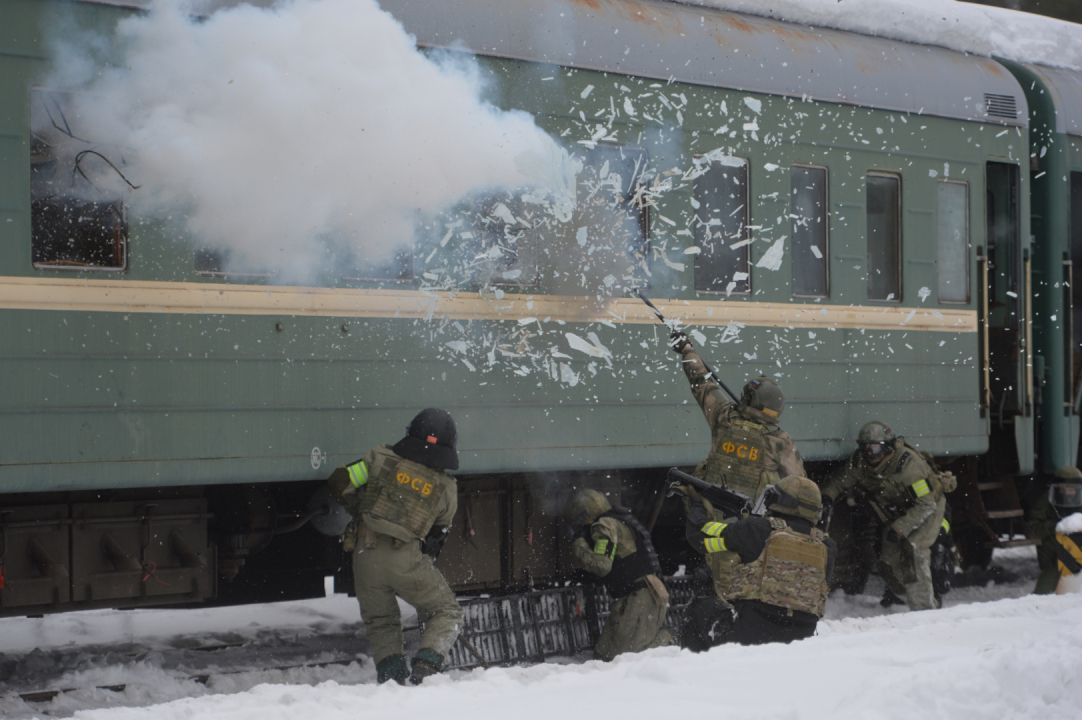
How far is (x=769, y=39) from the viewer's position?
643 centimetres

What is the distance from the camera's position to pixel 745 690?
4031 millimetres

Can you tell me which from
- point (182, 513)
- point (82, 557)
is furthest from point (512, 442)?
point (82, 557)

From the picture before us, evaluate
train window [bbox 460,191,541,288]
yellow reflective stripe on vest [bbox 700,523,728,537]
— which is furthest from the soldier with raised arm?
train window [bbox 460,191,541,288]

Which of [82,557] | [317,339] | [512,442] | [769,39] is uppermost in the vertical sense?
[769,39]

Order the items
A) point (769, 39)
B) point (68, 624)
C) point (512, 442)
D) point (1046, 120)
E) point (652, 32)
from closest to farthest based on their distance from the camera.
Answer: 1. point (512, 442)
2. point (652, 32)
3. point (769, 39)
4. point (68, 624)
5. point (1046, 120)

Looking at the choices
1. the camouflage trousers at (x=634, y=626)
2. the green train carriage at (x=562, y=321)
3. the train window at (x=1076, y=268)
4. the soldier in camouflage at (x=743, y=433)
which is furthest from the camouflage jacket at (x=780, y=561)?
the train window at (x=1076, y=268)

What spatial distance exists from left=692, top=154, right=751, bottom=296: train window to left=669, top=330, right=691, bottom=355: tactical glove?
30 centimetres

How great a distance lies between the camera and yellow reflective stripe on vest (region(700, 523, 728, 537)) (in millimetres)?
4977

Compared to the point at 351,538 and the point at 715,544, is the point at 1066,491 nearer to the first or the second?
the point at 715,544

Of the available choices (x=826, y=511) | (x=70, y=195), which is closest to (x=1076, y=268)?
(x=826, y=511)

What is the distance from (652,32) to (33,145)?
315 cm

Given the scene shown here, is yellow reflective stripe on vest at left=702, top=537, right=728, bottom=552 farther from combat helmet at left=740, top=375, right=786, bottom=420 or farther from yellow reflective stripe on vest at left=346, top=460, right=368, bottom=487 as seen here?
yellow reflective stripe on vest at left=346, top=460, right=368, bottom=487

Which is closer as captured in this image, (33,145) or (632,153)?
(33,145)

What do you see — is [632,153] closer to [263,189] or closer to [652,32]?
[652,32]
